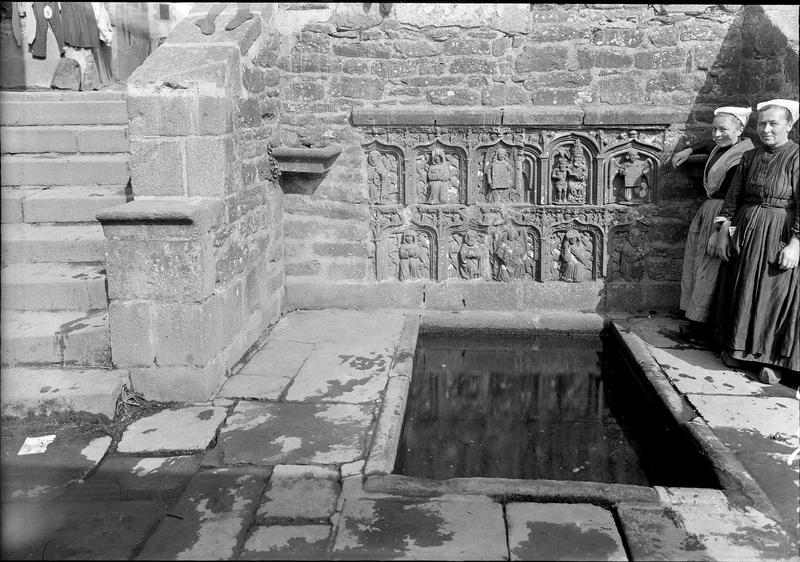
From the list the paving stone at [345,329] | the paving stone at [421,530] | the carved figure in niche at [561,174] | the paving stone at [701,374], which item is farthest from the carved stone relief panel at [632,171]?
the paving stone at [421,530]

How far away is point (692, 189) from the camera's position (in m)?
6.70

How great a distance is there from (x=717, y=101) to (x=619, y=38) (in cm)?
100

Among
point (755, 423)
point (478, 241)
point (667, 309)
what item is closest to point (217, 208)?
point (478, 241)

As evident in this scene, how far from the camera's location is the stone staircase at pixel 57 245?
4605mm

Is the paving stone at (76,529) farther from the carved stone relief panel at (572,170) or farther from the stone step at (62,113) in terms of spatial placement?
the carved stone relief panel at (572,170)

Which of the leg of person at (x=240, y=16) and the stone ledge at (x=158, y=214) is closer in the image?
the stone ledge at (x=158, y=214)

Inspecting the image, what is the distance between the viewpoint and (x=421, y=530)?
3.30 metres

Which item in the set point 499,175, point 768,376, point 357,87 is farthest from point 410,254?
point 768,376

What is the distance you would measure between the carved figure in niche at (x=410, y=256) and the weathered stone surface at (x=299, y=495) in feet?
11.0

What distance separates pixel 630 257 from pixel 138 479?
4760 millimetres

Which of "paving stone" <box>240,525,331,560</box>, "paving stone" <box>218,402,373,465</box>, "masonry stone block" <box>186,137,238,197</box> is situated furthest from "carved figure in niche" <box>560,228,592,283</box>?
"paving stone" <box>240,525,331,560</box>

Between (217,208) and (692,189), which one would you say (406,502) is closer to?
(217,208)

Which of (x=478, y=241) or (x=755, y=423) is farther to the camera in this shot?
(x=478, y=241)

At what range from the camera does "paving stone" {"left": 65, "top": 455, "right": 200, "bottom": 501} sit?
11.9 ft
